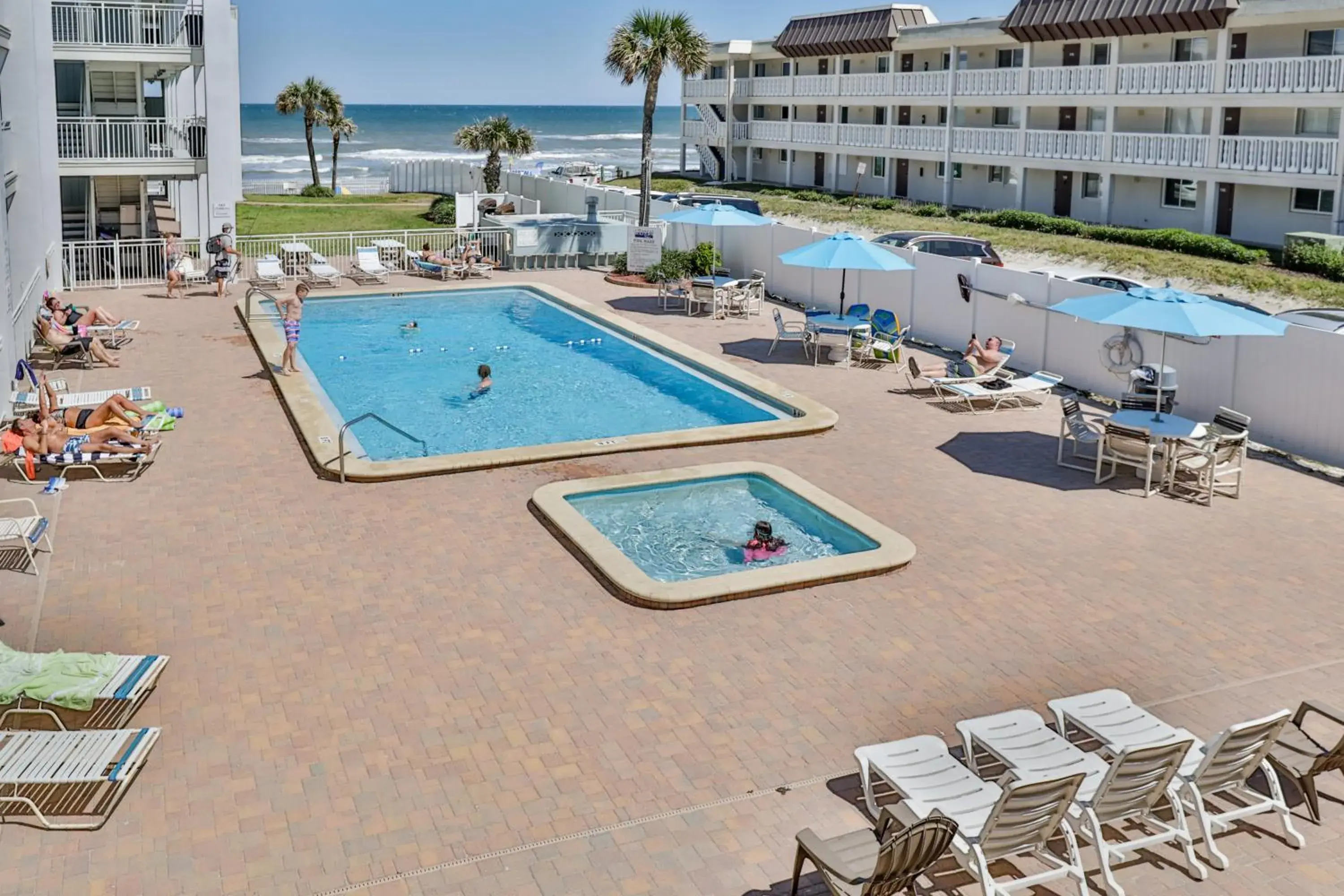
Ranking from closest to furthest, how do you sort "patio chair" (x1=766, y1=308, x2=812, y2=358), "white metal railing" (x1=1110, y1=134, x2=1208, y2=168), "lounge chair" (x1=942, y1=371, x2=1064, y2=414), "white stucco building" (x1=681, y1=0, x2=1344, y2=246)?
1. "lounge chair" (x1=942, y1=371, x2=1064, y2=414)
2. "patio chair" (x1=766, y1=308, x2=812, y2=358)
3. "white stucco building" (x1=681, y1=0, x2=1344, y2=246)
4. "white metal railing" (x1=1110, y1=134, x2=1208, y2=168)

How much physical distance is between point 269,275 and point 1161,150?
1040 inches

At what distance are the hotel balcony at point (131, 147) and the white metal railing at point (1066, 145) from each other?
27055 millimetres

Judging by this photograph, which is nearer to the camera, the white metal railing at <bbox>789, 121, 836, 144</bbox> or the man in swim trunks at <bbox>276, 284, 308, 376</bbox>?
the man in swim trunks at <bbox>276, 284, 308, 376</bbox>

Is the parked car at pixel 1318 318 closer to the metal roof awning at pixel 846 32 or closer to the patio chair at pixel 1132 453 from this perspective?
the patio chair at pixel 1132 453

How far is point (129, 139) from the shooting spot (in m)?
28.6

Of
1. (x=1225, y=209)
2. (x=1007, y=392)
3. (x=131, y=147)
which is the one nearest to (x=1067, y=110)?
(x=1225, y=209)

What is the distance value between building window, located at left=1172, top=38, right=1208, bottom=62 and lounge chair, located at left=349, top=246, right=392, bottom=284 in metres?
24.9

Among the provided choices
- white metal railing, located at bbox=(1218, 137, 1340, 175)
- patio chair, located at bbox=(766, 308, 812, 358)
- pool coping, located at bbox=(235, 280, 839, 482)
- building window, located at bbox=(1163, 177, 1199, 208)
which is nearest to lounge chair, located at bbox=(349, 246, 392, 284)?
pool coping, located at bbox=(235, 280, 839, 482)

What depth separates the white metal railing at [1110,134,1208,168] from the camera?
36.6 metres

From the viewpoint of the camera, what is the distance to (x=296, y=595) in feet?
36.0

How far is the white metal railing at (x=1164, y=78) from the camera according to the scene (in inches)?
1441

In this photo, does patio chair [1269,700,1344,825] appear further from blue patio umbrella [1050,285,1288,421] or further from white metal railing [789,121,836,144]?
white metal railing [789,121,836,144]

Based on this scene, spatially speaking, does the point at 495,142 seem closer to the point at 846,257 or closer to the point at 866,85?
the point at 866,85

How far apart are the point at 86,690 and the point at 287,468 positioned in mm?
6531
